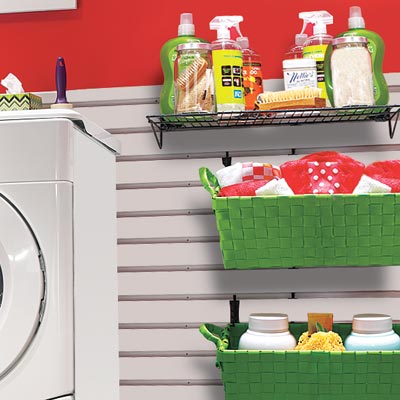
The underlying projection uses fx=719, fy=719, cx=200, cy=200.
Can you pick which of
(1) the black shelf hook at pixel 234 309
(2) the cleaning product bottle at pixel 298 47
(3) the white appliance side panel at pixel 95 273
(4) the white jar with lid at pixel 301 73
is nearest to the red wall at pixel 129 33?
(2) the cleaning product bottle at pixel 298 47

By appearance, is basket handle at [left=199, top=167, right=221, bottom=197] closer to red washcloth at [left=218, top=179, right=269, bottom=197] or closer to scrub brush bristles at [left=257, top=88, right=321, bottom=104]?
red washcloth at [left=218, top=179, right=269, bottom=197]

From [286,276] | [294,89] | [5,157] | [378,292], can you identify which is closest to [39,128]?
[5,157]

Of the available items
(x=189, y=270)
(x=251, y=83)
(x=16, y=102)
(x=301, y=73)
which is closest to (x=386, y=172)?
(x=301, y=73)

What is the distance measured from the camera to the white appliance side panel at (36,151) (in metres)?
1.87

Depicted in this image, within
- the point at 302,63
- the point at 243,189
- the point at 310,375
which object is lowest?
the point at 310,375

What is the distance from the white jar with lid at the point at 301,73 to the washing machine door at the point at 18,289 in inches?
38.2

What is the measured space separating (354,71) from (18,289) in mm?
1177

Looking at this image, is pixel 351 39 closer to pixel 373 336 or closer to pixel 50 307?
pixel 373 336

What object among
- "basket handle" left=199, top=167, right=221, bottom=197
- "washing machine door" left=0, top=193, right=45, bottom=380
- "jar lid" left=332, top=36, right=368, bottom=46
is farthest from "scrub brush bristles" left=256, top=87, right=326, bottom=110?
"washing machine door" left=0, top=193, right=45, bottom=380

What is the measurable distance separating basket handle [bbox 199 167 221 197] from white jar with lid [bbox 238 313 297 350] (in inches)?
15.7

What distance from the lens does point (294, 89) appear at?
7.39ft

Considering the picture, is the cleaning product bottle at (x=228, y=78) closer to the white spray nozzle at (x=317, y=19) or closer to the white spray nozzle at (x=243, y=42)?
the white spray nozzle at (x=243, y=42)

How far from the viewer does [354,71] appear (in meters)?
2.19

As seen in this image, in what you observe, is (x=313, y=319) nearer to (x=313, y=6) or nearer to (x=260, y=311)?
(x=260, y=311)
